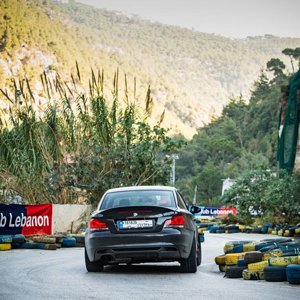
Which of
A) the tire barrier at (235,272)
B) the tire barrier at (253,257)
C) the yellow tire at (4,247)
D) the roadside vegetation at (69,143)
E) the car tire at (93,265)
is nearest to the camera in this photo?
the tire barrier at (235,272)

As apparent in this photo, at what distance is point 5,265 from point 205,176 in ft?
371

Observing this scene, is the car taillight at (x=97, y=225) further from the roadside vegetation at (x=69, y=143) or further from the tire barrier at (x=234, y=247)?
the roadside vegetation at (x=69, y=143)

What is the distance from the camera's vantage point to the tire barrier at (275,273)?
10859 mm

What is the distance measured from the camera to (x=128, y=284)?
34.4 ft

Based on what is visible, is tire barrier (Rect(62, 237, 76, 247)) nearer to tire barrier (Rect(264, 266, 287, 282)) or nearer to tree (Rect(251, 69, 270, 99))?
tire barrier (Rect(264, 266, 287, 282))

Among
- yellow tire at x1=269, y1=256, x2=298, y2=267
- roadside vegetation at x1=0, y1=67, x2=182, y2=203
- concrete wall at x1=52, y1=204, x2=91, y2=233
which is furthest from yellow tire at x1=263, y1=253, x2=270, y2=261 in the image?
roadside vegetation at x1=0, y1=67, x2=182, y2=203

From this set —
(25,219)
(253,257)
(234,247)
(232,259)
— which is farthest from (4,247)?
(253,257)

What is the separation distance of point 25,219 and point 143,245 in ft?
42.6

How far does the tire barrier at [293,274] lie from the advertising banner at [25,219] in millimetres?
14291

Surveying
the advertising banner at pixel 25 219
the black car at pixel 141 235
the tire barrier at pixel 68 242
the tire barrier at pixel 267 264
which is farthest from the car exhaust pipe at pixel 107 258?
the advertising banner at pixel 25 219

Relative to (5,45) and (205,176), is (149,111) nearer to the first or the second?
(205,176)

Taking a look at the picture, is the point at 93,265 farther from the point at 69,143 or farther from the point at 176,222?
the point at 69,143

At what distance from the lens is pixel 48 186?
100.0 feet

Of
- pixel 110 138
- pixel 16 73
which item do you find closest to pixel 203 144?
pixel 16 73
